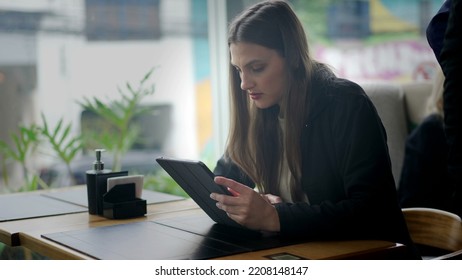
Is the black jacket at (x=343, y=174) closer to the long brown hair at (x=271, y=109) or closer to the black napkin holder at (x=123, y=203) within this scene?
the long brown hair at (x=271, y=109)

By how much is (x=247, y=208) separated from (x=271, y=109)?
488mm

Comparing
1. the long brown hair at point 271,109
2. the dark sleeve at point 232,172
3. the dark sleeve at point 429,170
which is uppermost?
the long brown hair at point 271,109

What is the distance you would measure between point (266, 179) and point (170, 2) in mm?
1964

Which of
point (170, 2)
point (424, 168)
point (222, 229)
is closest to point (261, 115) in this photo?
point (222, 229)

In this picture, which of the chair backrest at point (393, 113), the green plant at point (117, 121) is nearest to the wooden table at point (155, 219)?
the green plant at point (117, 121)

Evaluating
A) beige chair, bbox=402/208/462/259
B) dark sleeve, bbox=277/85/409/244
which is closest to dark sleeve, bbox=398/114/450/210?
beige chair, bbox=402/208/462/259

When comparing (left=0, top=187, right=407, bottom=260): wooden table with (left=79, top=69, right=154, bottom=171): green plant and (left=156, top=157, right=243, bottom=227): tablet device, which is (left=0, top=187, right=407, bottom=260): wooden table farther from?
(left=79, top=69, right=154, bottom=171): green plant

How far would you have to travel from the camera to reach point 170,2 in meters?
3.62

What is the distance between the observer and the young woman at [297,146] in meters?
1.51

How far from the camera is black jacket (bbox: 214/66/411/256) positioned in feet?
4.96

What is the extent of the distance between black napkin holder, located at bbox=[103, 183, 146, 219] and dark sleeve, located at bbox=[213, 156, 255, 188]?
0.29 metres

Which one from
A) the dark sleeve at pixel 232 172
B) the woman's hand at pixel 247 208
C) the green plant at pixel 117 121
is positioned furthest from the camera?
the green plant at pixel 117 121

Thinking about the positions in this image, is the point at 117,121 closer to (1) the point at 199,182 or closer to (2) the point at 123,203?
(2) the point at 123,203
